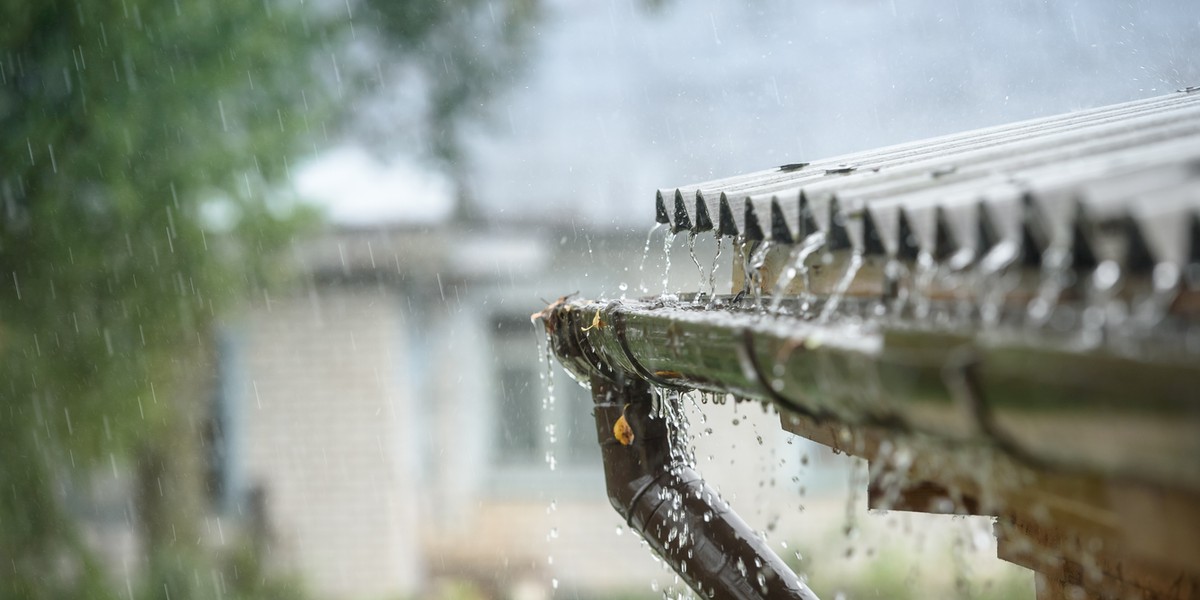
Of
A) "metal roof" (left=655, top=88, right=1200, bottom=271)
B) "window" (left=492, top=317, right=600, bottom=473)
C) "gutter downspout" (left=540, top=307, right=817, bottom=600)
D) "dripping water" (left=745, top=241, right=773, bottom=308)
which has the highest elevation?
"metal roof" (left=655, top=88, right=1200, bottom=271)

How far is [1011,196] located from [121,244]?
6.87 m

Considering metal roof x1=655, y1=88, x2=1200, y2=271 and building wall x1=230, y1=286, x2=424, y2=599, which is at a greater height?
metal roof x1=655, y1=88, x2=1200, y2=271

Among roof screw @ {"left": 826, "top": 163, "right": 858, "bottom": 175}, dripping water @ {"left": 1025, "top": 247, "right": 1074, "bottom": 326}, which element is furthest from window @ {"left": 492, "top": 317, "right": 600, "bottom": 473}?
dripping water @ {"left": 1025, "top": 247, "right": 1074, "bottom": 326}

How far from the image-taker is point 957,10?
11484 mm

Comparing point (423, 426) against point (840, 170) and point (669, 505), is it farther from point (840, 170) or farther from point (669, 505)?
point (840, 170)

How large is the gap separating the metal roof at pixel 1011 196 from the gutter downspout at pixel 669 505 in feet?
1.31

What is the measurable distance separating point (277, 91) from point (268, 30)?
0.52 metres

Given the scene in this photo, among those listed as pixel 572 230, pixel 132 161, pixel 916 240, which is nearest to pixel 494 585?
pixel 572 230

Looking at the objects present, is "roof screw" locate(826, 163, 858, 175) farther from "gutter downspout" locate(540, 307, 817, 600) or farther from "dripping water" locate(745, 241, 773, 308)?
"gutter downspout" locate(540, 307, 817, 600)

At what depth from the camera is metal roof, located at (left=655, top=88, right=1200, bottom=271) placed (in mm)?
850

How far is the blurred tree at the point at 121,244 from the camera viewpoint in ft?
22.1

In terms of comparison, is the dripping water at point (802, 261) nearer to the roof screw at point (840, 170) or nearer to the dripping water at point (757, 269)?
the dripping water at point (757, 269)

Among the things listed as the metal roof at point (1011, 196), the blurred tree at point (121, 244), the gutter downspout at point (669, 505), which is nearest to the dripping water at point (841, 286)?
the metal roof at point (1011, 196)

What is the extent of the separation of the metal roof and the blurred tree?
19.0 feet
